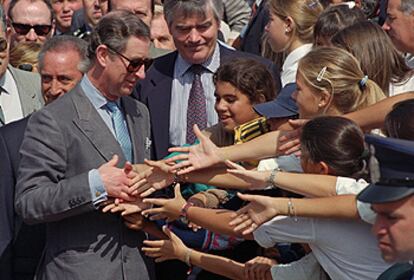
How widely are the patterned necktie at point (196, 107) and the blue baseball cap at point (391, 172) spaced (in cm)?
247

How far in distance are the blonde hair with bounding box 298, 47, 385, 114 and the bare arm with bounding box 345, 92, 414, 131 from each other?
11 centimetres

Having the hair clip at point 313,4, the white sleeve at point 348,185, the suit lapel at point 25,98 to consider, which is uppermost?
the white sleeve at point 348,185

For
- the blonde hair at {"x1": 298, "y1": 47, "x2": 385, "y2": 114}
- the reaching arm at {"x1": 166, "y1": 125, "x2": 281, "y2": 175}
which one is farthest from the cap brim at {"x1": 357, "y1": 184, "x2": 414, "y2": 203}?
the reaching arm at {"x1": 166, "y1": 125, "x2": 281, "y2": 175}

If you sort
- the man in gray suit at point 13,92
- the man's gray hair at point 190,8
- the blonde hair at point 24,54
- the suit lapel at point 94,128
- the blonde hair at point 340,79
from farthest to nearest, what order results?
the blonde hair at point 24,54 → the man in gray suit at point 13,92 → the man's gray hair at point 190,8 → the suit lapel at point 94,128 → the blonde hair at point 340,79

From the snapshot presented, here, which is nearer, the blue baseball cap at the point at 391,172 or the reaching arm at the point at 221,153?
the blue baseball cap at the point at 391,172

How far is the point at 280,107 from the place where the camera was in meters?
5.34

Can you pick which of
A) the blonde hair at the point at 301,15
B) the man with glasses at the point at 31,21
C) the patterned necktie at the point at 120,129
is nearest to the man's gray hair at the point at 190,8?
the blonde hair at the point at 301,15

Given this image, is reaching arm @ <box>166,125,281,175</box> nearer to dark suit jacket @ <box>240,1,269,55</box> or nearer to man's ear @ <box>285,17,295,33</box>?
man's ear @ <box>285,17,295,33</box>

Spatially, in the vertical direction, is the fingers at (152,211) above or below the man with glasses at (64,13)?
above

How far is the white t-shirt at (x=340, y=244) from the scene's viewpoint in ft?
14.4

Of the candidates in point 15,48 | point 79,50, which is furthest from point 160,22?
point 79,50

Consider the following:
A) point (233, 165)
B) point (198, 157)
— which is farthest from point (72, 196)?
point (233, 165)

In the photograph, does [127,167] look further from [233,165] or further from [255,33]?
[255,33]

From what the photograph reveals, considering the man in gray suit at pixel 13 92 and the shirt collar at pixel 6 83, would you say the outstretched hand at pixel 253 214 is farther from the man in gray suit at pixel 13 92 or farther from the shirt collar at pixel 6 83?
the shirt collar at pixel 6 83
